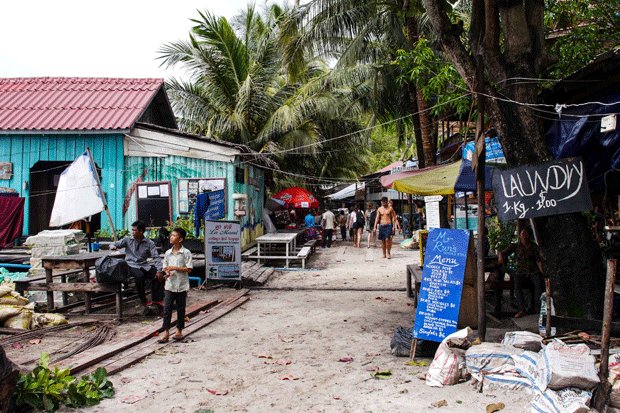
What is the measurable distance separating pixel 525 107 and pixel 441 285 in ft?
7.64

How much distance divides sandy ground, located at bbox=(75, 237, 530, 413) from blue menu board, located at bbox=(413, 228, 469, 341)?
55 cm

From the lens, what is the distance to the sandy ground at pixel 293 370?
187 inches

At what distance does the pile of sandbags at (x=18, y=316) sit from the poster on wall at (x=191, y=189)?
658 centimetres

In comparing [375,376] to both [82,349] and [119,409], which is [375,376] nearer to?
[119,409]

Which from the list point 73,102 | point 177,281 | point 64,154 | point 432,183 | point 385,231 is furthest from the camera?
point 385,231

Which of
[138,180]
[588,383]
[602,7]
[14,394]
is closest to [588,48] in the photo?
[602,7]

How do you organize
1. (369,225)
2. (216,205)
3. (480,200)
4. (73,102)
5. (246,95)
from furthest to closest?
1. (369,225)
2. (246,95)
3. (73,102)
4. (216,205)
5. (480,200)

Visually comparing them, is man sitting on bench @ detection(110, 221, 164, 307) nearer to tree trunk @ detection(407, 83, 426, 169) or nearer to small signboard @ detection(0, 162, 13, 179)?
small signboard @ detection(0, 162, 13, 179)

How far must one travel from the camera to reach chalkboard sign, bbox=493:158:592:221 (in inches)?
221

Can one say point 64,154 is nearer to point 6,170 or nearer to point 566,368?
point 6,170

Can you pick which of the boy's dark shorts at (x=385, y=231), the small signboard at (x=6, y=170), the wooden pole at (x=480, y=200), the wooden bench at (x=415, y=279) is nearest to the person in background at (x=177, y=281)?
the wooden bench at (x=415, y=279)

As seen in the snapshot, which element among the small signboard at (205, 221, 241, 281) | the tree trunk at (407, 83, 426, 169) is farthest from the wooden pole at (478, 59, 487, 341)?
the tree trunk at (407, 83, 426, 169)

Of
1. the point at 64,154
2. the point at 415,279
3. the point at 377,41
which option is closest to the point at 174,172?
the point at 64,154

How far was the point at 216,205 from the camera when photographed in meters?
14.1
